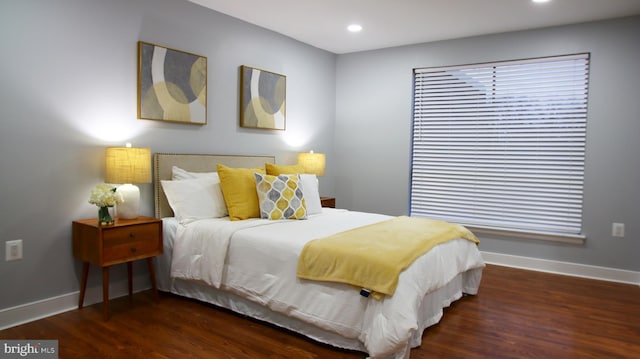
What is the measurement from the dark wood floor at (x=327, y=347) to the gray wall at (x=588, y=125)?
2.87 ft

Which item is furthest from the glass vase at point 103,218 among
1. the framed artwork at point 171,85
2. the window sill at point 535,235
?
the window sill at point 535,235

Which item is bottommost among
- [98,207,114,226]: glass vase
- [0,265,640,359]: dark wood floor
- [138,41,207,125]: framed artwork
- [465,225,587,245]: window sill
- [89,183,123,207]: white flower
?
[0,265,640,359]: dark wood floor

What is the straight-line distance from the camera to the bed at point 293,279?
2258mm

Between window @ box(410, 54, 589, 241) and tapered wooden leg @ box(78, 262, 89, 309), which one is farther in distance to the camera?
window @ box(410, 54, 589, 241)

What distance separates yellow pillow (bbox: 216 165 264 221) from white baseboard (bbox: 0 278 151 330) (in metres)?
1.01

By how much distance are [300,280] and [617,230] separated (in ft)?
10.6

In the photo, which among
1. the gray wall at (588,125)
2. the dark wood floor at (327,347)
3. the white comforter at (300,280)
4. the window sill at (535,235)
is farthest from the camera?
the window sill at (535,235)

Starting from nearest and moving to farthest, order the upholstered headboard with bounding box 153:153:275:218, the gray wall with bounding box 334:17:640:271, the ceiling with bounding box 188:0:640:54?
1. the upholstered headboard with bounding box 153:153:275:218
2. the ceiling with bounding box 188:0:640:54
3. the gray wall with bounding box 334:17:640:271

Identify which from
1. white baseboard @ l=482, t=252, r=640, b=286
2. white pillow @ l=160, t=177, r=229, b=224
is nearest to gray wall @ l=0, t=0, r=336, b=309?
white pillow @ l=160, t=177, r=229, b=224

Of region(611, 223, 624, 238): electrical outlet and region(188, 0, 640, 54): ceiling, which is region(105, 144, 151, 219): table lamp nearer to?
region(188, 0, 640, 54): ceiling

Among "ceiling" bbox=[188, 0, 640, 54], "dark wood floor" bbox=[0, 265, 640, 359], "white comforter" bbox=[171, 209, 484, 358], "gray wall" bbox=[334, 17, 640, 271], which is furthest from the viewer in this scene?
"gray wall" bbox=[334, 17, 640, 271]

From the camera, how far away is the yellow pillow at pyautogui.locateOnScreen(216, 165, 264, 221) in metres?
3.38

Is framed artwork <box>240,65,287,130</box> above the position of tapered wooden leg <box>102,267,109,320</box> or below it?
above

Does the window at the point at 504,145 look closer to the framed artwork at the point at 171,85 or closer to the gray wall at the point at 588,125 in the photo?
the gray wall at the point at 588,125
